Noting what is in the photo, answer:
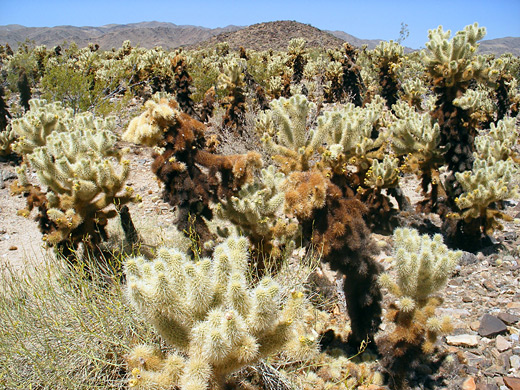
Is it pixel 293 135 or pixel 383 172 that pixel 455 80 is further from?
pixel 293 135

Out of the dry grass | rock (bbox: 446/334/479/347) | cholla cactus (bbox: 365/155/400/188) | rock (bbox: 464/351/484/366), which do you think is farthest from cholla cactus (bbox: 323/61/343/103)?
the dry grass

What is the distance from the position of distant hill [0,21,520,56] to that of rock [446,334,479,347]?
2698 centimetres

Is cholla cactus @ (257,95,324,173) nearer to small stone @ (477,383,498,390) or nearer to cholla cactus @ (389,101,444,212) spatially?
small stone @ (477,383,498,390)

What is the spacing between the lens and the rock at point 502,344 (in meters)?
3.56

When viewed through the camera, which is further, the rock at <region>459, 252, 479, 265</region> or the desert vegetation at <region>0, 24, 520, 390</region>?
the rock at <region>459, 252, 479, 265</region>

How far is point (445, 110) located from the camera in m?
6.18

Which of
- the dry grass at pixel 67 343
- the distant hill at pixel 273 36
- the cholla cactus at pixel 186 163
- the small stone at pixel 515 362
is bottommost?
the small stone at pixel 515 362

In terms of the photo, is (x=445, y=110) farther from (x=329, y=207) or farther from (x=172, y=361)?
(x=172, y=361)

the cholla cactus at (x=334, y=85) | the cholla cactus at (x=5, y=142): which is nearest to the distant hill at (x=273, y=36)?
the cholla cactus at (x=334, y=85)

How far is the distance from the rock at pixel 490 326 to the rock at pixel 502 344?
8cm

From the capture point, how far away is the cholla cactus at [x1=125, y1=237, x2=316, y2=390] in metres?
2.11

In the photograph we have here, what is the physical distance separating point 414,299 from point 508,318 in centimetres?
152

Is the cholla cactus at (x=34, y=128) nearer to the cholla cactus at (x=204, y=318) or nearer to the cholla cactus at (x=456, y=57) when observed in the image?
the cholla cactus at (x=204, y=318)

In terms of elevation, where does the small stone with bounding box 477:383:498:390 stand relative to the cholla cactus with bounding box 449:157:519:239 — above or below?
below
